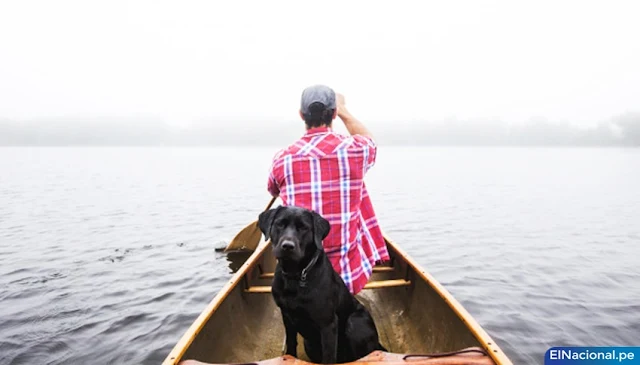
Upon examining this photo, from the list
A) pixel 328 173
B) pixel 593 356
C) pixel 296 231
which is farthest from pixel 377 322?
pixel 593 356

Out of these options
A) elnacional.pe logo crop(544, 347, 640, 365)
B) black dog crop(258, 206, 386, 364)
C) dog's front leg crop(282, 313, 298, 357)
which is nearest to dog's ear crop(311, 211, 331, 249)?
black dog crop(258, 206, 386, 364)

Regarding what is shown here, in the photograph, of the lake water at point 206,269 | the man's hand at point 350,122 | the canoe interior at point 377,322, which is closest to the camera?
the canoe interior at point 377,322

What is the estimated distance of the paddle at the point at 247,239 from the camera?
504 inches

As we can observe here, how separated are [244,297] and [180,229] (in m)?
14.1

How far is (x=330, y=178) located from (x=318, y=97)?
0.78 meters

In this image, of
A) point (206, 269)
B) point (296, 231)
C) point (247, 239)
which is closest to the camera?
point (296, 231)

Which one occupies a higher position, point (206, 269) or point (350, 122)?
point (350, 122)

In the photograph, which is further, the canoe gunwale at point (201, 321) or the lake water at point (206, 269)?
the lake water at point (206, 269)

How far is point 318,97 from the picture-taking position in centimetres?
402

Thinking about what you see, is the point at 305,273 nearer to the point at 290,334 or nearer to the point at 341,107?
the point at 290,334

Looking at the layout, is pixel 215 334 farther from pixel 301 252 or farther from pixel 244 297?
pixel 301 252

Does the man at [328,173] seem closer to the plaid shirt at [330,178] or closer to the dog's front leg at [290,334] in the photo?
the plaid shirt at [330,178]

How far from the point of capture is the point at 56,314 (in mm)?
9141

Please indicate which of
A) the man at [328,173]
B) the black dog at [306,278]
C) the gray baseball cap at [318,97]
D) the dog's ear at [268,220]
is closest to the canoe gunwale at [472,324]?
the man at [328,173]
